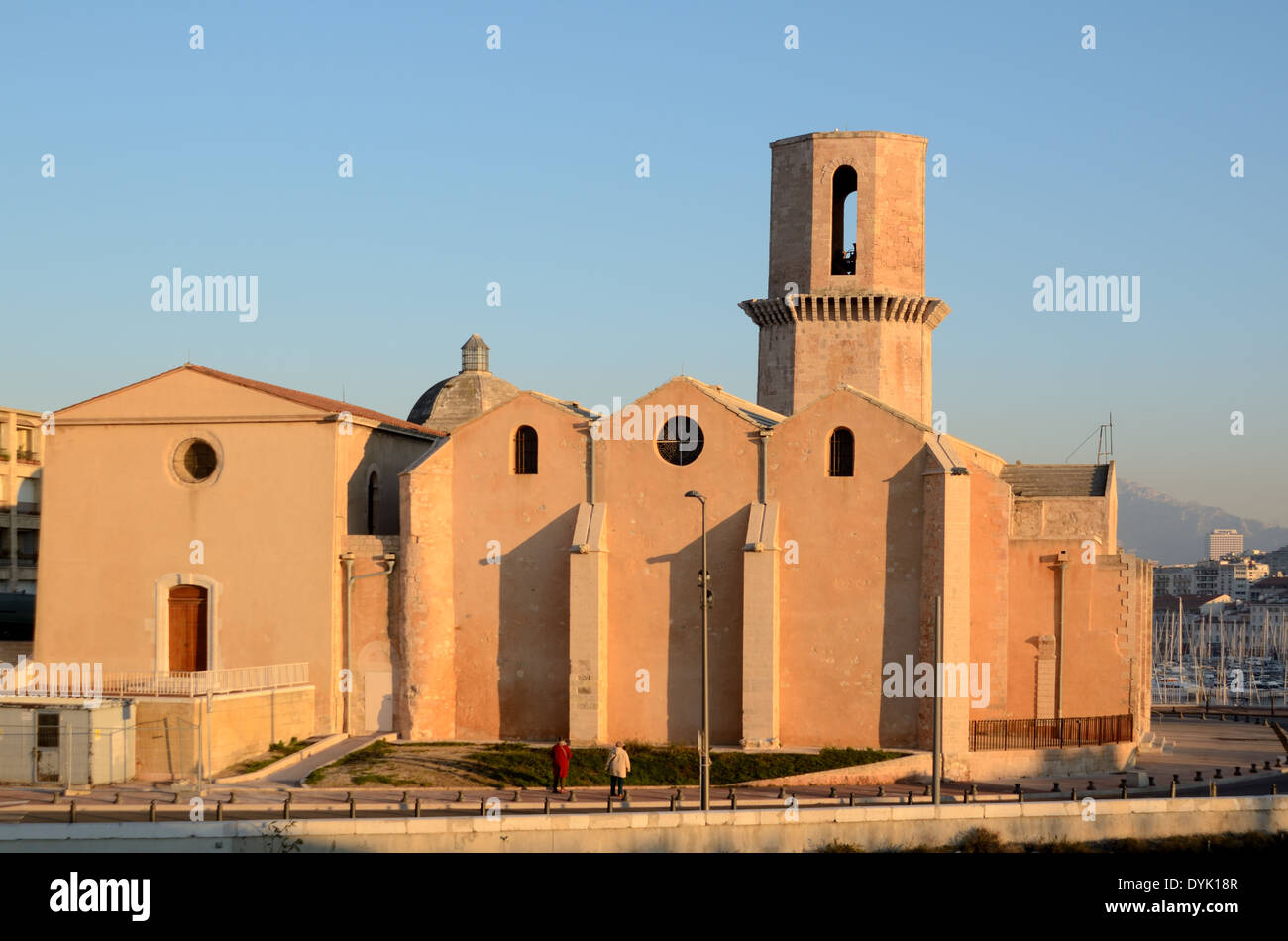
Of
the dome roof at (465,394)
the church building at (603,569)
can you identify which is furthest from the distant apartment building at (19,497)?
the church building at (603,569)

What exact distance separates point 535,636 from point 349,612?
17.3ft

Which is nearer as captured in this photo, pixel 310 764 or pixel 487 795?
pixel 487 795

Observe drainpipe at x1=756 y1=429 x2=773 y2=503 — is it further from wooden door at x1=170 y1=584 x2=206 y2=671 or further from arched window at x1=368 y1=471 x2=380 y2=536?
wooden door at x1=170 y1=584 x2=206 y2=671

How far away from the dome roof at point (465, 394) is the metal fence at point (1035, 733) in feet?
82.0

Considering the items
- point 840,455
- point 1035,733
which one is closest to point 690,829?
point 1035,733

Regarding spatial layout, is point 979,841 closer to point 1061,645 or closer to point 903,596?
point 903,596

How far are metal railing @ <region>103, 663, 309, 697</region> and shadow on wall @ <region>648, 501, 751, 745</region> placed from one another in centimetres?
1026

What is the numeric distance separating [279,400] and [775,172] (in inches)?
663

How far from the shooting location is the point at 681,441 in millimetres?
40688

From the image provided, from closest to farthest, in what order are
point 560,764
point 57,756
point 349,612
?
point 560,764 < point 57,756 < point 349,612

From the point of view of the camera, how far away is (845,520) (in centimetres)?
3931

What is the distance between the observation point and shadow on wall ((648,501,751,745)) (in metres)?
39.6

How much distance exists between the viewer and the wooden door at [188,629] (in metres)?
42.2
